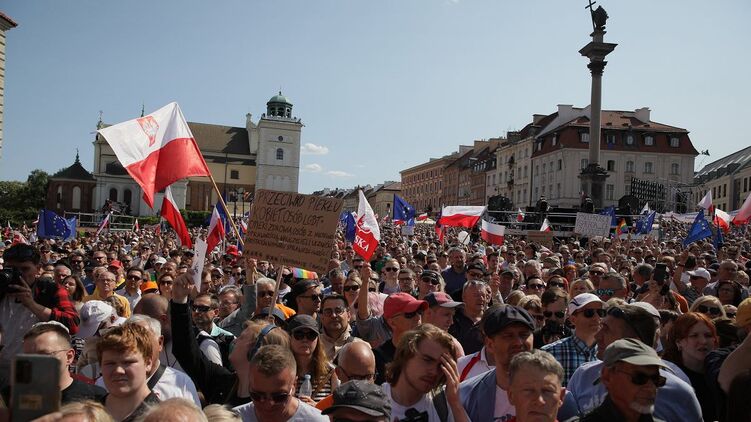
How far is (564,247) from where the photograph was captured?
16.5 meters

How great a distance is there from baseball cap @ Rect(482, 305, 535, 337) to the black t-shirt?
222 cm

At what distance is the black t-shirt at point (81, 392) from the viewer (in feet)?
12.3

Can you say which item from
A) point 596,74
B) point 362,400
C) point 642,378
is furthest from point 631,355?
point 596,74

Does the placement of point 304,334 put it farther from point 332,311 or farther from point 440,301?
point 440,301

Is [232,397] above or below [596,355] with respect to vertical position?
below

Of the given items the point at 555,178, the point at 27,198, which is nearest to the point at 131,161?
the point at 555,178

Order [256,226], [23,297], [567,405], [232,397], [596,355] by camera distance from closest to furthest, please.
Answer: [567,405] < [232,397] < [596,355] < [23,297] < [256,226]

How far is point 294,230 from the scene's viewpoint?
655cm

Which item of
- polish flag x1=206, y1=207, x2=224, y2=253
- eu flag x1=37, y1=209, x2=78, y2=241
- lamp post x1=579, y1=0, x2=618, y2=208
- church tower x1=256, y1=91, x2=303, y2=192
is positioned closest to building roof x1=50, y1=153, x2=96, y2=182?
church tower x1=256, y1=91, x2=303, y2=192

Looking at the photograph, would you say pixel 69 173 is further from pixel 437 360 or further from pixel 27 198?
pixel 437 360

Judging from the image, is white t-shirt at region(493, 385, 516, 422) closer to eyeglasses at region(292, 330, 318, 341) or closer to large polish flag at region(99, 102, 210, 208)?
eyeglasses at region(292, 330, 318, 341)

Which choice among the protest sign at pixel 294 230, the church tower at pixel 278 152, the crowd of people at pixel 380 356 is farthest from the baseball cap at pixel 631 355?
the church tower at pixel 278 152

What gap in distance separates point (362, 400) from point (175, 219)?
9.66 m

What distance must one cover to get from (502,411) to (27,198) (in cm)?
10783
